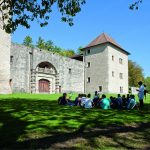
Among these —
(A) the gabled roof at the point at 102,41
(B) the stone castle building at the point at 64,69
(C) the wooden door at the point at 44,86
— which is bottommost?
(C) the wooden door at the point at 44,86

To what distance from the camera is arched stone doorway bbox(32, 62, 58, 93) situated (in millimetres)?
44025

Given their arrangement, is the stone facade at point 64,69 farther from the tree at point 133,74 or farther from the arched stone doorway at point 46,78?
the tree at point 133,74

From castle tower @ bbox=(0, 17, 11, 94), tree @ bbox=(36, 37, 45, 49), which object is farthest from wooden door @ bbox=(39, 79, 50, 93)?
tree @ bbox=(36, 37, 45, 49)

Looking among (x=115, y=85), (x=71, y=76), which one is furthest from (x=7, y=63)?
(x=115, y=85)

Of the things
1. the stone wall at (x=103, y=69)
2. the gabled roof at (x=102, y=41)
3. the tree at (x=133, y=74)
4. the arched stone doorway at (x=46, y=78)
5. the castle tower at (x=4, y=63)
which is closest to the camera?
the castle tower at (x=4, y=63)

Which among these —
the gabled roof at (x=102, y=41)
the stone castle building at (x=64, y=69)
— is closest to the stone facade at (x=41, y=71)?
the stone castle building at (x=64, y=69)

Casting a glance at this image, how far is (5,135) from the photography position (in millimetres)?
8469

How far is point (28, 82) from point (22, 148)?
35.0 meters

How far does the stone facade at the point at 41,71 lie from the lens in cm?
4002

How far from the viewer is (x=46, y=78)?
46094 mm

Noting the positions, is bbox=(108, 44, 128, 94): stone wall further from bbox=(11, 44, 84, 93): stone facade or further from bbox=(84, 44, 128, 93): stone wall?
bbox=(11, 44, 84, 93): stone facade

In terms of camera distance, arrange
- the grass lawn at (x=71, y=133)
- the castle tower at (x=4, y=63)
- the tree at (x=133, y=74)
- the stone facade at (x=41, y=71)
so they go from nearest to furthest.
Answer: the grass lawn at (x=71, y=133), the castle tower at (x=4, y=63), the stone facade at (x=41, y=71), the tree at (x=133, y=74)

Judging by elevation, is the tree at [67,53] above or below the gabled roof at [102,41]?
above

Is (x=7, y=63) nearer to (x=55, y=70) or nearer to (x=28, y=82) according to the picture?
(x=28, y=82)
